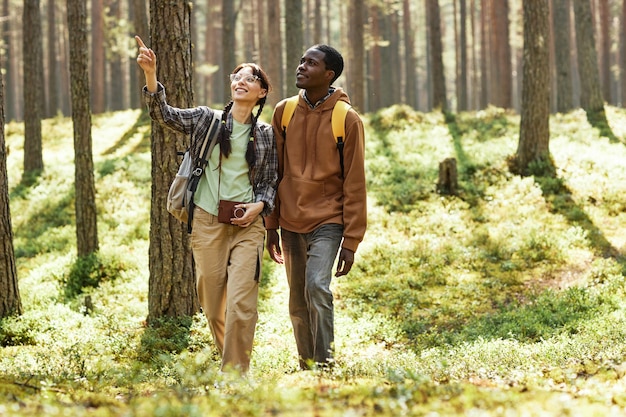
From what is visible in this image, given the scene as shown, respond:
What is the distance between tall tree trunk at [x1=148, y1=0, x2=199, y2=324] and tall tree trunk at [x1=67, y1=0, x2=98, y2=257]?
160 inches

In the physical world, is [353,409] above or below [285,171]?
below

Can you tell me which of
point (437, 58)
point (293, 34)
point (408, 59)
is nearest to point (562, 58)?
point (437, 58)

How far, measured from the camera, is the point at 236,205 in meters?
5.03

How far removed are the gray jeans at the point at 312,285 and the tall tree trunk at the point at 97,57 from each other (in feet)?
82.9

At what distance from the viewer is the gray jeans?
5090 mm

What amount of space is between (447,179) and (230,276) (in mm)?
9192

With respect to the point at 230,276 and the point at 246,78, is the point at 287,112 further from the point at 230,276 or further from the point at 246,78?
the point at 230,276

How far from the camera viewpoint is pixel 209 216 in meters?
5.10

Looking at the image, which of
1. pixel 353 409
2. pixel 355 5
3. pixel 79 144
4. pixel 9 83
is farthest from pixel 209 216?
pixel 9 83

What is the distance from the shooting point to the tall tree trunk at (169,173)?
735 cm

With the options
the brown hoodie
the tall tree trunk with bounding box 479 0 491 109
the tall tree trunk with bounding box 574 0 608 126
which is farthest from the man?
the tall tree trunk with bounding box 479 0 491 109

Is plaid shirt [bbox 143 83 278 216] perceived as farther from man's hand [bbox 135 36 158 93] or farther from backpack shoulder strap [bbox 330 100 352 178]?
backpack shoulder strap [bbox 330 100 352 178]

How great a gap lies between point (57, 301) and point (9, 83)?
110ft

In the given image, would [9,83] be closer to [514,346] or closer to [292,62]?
[292,62]
